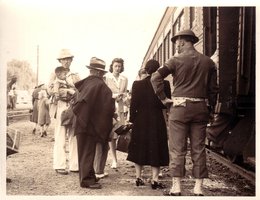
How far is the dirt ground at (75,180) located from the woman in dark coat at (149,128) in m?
0.19

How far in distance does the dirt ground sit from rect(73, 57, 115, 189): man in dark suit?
6.7 inches

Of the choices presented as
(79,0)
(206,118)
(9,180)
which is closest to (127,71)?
(79,0)

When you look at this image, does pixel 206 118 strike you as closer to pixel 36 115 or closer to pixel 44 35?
pixel 44 35

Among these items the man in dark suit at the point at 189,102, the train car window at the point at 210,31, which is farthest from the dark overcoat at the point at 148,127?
the train car window at the point at 210,31

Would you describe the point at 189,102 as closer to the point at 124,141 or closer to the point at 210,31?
the point at 124,141

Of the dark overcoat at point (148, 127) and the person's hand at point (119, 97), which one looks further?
the person's hand at point (119, 97)

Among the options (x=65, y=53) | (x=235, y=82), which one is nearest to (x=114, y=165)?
(x=65, y=53)

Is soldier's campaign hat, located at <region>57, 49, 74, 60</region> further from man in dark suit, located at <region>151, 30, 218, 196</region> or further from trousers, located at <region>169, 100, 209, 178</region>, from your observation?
trousers, located at <region>169, 100, 209, 178</region>

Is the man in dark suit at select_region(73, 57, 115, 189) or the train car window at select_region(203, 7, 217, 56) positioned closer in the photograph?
the man in dark suit at select_region(73, 57, 115, 189)

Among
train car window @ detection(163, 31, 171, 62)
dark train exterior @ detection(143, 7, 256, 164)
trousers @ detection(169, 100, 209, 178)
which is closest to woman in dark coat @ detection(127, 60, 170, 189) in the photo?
trousers @ detection(169, 100, 209, 178)

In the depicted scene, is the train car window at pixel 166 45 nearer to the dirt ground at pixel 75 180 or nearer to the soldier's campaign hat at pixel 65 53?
the dirt ground at pixel 75 180

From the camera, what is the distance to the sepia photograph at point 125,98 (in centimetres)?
346

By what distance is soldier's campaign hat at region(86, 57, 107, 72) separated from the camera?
3797 millimetres

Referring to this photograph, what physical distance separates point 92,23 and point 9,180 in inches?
60.2
